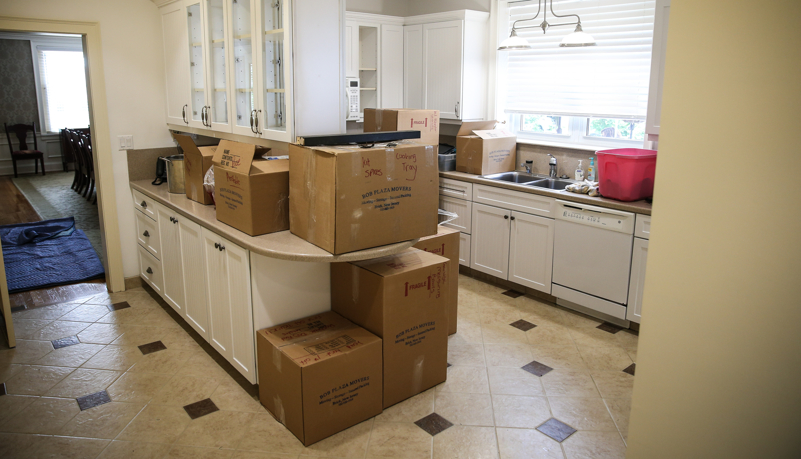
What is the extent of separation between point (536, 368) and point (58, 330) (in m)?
3.07

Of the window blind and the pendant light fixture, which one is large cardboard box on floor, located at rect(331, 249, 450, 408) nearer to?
the pendant light fixture

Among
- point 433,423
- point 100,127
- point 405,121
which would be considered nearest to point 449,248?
point 433,423

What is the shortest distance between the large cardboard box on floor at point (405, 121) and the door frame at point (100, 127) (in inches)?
77.5

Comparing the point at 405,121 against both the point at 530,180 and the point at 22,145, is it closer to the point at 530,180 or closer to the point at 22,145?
the point at 530,180

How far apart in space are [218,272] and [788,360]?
2454mm

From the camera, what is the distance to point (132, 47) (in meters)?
4.05

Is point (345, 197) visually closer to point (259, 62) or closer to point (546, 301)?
point (259, 62)

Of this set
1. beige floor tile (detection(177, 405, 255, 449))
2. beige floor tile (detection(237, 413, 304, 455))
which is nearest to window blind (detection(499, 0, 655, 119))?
beige floor tile (detection(237, 413, 304, 455))

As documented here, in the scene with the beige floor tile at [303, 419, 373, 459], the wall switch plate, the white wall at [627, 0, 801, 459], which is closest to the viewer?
the white wall at [627, 0, 801, 459]

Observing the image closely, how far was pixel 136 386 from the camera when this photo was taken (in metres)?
2.89

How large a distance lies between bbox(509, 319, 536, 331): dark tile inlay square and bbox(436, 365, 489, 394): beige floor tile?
2.16ft

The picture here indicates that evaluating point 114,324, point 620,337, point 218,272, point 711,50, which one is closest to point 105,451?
point 218,272

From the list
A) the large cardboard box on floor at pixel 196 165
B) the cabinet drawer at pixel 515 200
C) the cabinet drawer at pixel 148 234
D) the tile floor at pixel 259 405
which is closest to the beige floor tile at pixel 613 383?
the tile floor at pixel 259 405

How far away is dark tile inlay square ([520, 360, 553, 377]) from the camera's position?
302 centimetres
